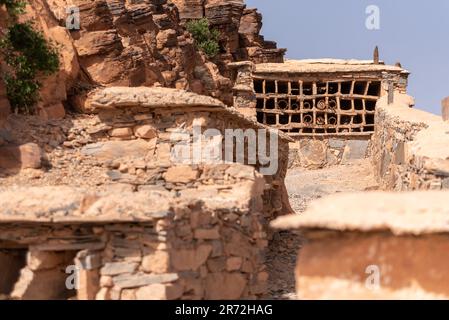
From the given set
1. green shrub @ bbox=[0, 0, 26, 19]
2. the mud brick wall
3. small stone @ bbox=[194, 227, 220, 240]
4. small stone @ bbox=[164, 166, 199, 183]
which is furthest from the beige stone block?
green shrub @ bbox=[0, 0, 26, 19]

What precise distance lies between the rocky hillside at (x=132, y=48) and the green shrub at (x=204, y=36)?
61 cm

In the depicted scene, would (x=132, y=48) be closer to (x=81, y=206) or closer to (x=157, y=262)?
(x=81, y=206)

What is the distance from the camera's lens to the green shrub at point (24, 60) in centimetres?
1359

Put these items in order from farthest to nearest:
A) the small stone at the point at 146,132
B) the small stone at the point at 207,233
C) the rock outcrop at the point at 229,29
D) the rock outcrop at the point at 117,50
A: the rock outcrop at the point at 229,29
the rock outcrop at the point at 117,50
the small stone at the point at 146,132
the small stone at the point at 207,233

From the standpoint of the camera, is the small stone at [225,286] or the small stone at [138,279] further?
the small stone at [225,286]

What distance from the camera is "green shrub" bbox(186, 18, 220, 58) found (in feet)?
87.8

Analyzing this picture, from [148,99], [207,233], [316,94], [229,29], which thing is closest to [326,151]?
[316,94]

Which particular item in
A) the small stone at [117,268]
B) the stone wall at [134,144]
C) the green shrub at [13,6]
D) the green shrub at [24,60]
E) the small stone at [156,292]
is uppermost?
the green shrub at [13,6]

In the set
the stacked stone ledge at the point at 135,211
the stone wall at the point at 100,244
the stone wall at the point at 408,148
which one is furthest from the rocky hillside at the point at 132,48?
the stone wall at the point at 408,148

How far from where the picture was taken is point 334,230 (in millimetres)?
4836

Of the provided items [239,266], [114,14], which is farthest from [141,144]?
[114,14]

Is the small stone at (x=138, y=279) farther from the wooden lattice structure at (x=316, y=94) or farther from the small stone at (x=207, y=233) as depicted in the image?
the wooden lattice structure at (x=316, y=94)

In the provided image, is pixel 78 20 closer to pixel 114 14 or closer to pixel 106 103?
pixel 114 14

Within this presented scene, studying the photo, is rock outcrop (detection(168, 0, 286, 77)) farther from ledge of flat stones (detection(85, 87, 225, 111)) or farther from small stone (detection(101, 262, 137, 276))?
small stone (detection(101, 262, 137, 276))
